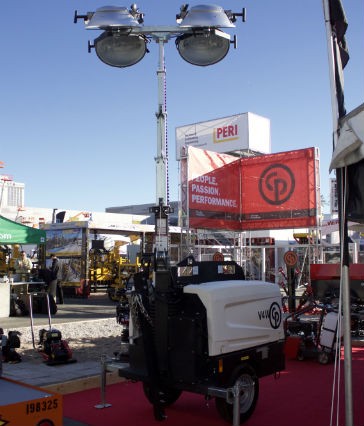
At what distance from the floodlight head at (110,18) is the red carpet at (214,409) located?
4.19 metres

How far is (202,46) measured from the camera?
594 cm

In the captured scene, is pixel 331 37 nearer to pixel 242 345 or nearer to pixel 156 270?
pixel 156 270

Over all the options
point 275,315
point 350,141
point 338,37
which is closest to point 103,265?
point 275,315

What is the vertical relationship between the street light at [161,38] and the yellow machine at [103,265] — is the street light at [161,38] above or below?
above

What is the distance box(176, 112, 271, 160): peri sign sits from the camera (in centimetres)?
4225

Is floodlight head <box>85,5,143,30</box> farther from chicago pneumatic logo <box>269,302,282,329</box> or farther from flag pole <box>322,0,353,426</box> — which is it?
chicago pneumatic logo <box>269,302,282,329</box>

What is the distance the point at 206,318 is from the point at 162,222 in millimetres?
1036

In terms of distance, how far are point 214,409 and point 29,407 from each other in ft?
9.49

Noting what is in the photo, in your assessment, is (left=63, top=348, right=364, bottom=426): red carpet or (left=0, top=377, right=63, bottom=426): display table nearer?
(left=0, top=377, right=63, bottom=426): display table

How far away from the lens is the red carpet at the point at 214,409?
18.0ft

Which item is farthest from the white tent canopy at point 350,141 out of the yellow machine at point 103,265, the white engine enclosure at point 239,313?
the yellow machine at point 103,265

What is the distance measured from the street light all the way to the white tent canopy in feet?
6.23

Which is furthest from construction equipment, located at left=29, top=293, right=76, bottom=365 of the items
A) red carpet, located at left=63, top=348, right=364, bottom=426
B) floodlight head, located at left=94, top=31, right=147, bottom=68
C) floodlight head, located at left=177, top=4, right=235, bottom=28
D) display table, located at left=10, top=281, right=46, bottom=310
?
display table, located at left=10, top=281, right=46, bottom=310

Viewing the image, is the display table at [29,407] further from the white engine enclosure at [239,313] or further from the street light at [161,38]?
the street light at [161,38]
